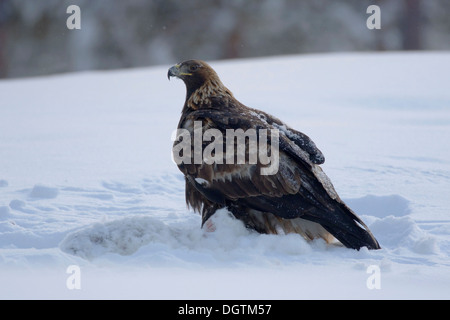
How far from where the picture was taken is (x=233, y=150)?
4.83 m

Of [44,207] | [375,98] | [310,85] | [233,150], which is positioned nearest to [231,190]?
[233,150]

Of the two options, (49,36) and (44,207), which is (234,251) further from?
(49,36)

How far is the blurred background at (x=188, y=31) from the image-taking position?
72.4 feet

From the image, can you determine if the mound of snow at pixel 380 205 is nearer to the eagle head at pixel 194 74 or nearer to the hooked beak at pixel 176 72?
the eagle head at pixel 194 74

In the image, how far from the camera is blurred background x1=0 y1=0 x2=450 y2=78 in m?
22.1

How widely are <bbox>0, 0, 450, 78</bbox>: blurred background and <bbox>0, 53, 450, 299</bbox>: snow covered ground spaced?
10.7m

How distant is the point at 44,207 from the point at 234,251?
1.72 metres

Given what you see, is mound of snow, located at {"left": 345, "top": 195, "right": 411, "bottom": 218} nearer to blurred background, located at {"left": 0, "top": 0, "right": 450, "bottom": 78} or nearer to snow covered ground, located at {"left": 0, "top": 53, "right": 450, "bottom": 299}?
snow covered ground, located at {"left": 0, "top": 53, "right": 450, "bottom": 299}

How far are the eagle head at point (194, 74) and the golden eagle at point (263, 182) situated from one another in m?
0.71

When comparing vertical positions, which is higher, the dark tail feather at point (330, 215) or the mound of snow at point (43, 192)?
the mound of snow at point (43, 192)

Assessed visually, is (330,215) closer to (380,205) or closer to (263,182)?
(263,182)

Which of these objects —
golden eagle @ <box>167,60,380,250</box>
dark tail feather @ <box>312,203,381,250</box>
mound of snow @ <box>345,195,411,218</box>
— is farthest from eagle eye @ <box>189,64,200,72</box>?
dark tail feather @ <box>312,203,381,250</box>

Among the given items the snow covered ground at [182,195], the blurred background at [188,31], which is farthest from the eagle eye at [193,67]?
the blurred background at [188,31]

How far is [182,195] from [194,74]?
954 mm
